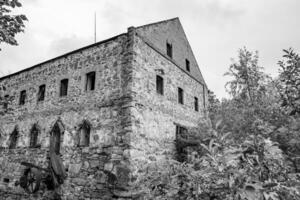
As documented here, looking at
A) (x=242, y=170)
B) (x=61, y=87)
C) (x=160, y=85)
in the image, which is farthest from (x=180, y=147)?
(x=242, y=170)

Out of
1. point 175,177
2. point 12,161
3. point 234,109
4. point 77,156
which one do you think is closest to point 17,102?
point 12,161

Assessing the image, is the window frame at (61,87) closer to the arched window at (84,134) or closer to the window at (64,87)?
the window at (64,87)

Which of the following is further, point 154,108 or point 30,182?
point 30,182

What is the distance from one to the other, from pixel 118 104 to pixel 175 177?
622 cm

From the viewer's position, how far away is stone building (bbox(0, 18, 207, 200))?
8.44m

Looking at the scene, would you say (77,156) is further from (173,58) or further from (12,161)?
(173,58)

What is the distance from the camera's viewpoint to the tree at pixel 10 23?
3.82m

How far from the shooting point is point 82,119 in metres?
9.57

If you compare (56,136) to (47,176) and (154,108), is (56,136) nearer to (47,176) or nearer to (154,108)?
(47,176)

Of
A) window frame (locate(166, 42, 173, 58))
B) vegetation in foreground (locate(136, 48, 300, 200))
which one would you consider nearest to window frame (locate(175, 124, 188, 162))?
window frame (locate(166, 42, 173, 58))

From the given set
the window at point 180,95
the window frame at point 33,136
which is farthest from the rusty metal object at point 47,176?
the window at point 180,95

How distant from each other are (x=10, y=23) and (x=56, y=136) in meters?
7.40

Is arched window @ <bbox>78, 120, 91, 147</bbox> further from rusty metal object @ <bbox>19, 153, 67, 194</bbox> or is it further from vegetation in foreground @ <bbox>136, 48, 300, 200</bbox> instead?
vegetation in foreground @ <bbox>136, 48, 300, 200</bbox>

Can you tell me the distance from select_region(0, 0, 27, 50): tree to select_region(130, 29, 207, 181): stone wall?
16.9 feet
